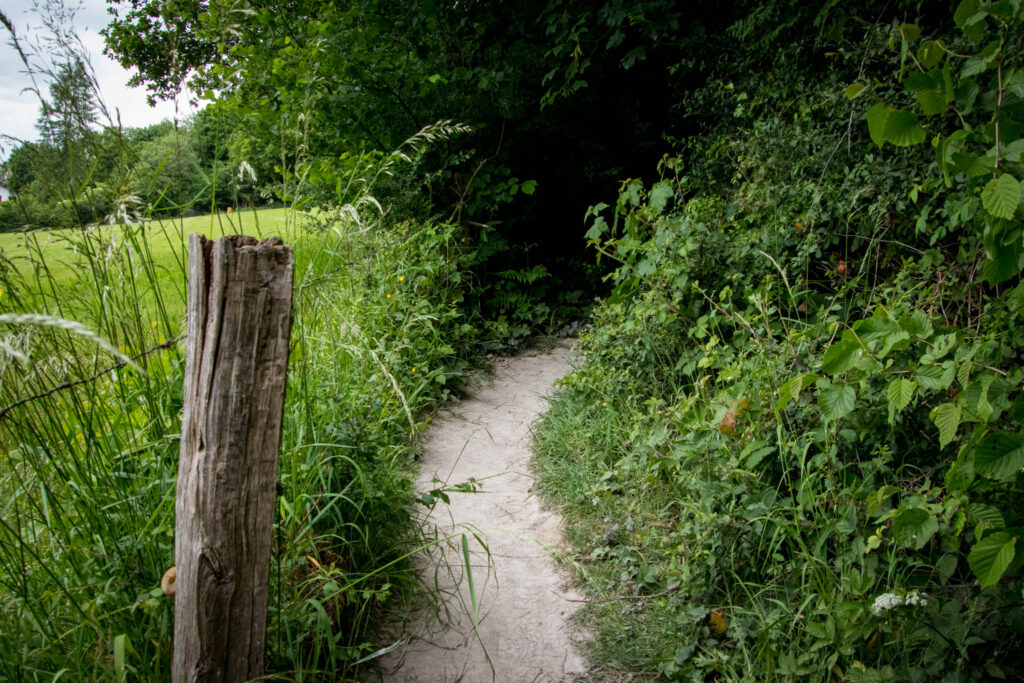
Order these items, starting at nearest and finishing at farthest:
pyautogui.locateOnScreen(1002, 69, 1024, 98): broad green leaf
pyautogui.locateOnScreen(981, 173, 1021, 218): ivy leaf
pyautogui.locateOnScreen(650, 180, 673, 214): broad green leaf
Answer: pyautogui.locateOnScreen(981, 173, 1021, 218): ivy leaf → pyautogui.locateOnScreen(1002, 69, 1024, 98): broad green leaf → pyautogui.locateOnScreen(650, 180, 673, 214): broad green leaf

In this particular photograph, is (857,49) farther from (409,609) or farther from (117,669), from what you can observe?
(117,669)

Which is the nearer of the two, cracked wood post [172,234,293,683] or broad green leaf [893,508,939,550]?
cracked wood post [172,234,293,683]

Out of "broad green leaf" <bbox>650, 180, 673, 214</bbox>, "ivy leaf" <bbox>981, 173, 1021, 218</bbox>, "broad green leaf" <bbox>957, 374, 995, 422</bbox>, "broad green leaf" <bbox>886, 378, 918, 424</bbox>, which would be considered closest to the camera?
"ivy leaf" <bbox>981, 173, 1021, 218</bbox>

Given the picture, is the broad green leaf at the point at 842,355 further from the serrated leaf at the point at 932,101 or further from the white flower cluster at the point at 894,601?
the white flower cluster at the point at 894,601

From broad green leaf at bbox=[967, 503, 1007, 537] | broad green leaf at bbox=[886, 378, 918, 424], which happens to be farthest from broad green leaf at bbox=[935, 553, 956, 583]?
broad green leaf at bbox=[886, 378, 918, 424]

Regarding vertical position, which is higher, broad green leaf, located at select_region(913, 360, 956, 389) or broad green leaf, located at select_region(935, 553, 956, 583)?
broad green leaf, located at select_region(913, 360, 956, 389)

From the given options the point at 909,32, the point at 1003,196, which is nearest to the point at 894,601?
the point at 1003,196

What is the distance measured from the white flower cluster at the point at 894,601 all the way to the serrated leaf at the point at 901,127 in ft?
4.75

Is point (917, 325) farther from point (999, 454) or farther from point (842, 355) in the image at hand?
point (999, 454)

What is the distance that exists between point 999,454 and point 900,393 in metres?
0.41

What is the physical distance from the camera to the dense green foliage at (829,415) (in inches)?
71.6

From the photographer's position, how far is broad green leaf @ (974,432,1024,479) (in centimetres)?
160

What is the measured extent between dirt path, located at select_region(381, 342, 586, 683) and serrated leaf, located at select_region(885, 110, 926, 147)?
183 cm

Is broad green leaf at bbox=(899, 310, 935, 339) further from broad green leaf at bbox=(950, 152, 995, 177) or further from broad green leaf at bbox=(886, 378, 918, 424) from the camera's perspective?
broad green leaf at bbox=(950, 152, 995, 177)
